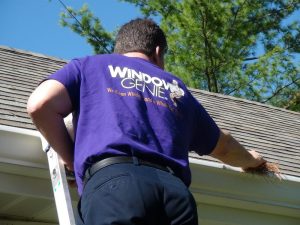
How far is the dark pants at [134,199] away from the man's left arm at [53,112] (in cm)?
36

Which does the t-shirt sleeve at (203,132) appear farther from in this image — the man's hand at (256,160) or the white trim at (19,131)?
the white trim at (19,131)

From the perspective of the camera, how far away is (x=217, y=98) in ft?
26.4

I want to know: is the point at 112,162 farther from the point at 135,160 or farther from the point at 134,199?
the point at 134,199

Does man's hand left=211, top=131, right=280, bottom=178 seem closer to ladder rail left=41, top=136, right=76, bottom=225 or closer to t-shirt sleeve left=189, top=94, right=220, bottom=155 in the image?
t-shirt sleeve left=189, top=94, right=220, bottom=155

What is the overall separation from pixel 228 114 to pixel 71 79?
182 inches

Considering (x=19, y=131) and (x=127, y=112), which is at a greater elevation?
(x=127, y=112)

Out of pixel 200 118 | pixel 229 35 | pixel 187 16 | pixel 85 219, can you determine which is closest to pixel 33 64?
pixel 200 118

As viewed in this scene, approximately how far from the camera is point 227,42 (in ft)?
57.9

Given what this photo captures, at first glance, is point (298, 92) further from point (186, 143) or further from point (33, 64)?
point (186, 143)

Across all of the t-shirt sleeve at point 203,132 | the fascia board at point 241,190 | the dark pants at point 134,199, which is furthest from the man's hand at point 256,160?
the dark pants at point 134,199

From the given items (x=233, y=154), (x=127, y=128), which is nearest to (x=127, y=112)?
(x=127, y=128)

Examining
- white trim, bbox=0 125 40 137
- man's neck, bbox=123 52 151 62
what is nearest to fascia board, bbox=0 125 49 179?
white trim, bbox=0 125 40 137

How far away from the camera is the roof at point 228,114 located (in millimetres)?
4277

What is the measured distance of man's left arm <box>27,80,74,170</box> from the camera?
255cm
